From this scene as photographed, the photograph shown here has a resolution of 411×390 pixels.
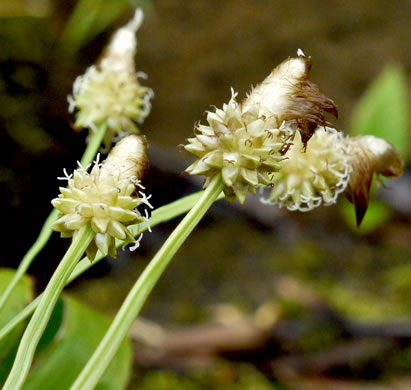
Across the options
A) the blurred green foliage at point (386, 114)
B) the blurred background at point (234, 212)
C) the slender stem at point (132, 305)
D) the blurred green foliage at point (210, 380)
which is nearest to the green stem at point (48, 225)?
the slender stem at point (132, 305)

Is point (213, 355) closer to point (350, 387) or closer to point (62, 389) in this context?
point (350, 387)

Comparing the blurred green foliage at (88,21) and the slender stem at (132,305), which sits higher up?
the blurred green foliage at (88,21)

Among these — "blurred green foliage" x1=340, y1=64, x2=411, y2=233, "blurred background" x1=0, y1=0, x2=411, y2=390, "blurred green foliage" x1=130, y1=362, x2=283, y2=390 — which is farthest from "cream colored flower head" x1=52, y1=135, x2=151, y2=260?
"blurred green foliage" x1=340, y1=64, x2=411, y2=233

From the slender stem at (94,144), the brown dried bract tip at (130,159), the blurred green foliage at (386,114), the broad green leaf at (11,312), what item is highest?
the blurred green foliage at (386,114)

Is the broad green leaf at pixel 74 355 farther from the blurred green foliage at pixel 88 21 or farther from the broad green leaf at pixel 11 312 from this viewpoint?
the blurred green foliage at pixel 88 21

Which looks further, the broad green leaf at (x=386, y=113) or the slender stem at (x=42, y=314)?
the broad green leaf at (x=386, y=113)

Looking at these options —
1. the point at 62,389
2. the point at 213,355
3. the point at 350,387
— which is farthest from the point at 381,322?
the point at 62,389
